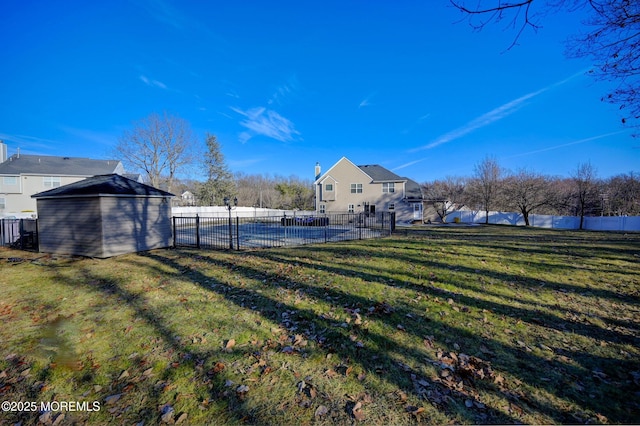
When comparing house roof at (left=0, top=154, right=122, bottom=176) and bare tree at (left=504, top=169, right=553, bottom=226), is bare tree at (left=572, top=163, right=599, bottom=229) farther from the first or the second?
house roof at (left=0, top=154, right=122, bottom=176)

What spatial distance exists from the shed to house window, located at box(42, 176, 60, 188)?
2744 cm

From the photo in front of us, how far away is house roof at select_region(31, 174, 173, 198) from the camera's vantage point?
10.4 metres

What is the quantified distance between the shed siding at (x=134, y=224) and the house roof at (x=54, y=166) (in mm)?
29306

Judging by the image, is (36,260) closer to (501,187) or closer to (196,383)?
(196,383)

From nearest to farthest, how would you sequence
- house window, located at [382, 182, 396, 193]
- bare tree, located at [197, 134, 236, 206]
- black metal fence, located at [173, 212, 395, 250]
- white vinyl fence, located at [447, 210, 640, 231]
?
black metal fence, located at [173, 212, 395, 250] → white vinyl fence, located at [447, 210, 640, 231] → house window, located at [382, 182, 396, 193] → bare tree, located at [197, 134, 236, 206]

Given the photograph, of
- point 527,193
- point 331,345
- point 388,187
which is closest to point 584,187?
point 527,193

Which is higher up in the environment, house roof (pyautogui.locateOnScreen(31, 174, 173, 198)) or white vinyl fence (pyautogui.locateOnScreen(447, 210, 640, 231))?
house roof (pyautogui.locateOnScreen(31, 174, 173, 198))

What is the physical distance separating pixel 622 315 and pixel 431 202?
31.6 metres

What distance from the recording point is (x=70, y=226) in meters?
10.9

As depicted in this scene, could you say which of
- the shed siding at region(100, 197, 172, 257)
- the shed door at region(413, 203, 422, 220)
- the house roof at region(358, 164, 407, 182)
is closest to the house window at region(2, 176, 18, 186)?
the shed siding at region(100, 197, 172, 257)

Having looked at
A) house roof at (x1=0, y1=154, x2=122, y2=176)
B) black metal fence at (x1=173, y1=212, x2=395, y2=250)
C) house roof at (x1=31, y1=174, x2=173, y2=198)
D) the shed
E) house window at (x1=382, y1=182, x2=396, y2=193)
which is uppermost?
house roof at (x1=0, y1=154, x2=122, y2=176)

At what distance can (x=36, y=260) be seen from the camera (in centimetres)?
984

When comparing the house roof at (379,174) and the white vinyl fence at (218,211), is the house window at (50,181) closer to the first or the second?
the white vinyl fence at (218,211)

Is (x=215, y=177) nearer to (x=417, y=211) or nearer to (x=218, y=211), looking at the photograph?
(x=218, y=211)
